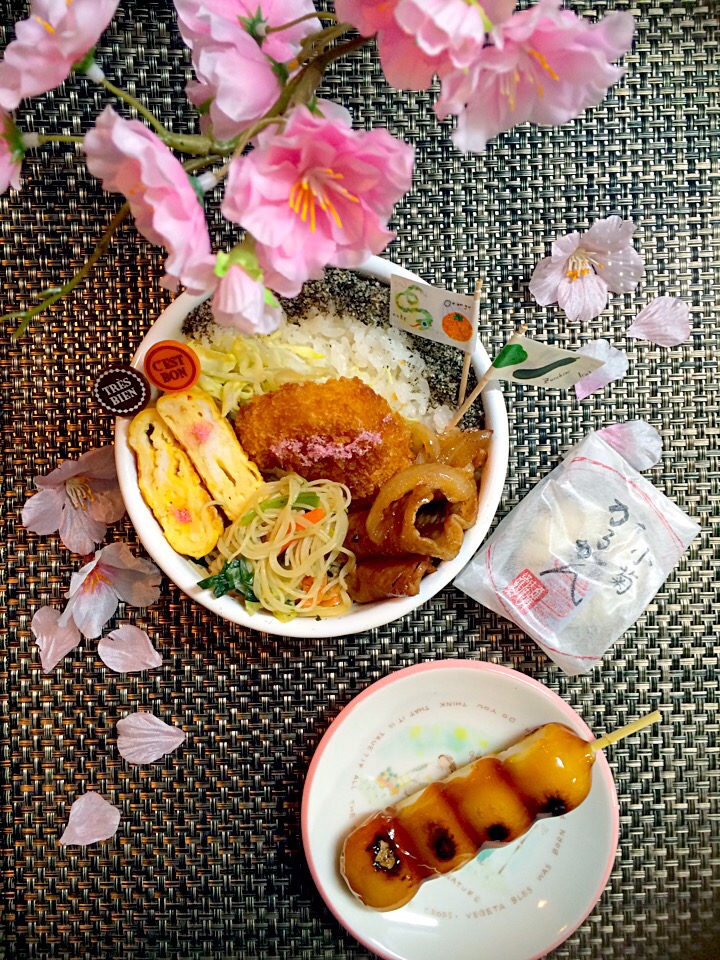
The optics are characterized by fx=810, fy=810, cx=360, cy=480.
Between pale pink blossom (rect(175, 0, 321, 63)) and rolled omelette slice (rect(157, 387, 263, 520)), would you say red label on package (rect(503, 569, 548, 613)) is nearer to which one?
rolled omelette slice (rect(157, 387, 263, 520))

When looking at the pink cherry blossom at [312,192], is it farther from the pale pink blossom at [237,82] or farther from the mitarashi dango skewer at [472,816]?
the mitarashi dango skewer at [472,816]

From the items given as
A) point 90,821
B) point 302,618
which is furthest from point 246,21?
point 90,821

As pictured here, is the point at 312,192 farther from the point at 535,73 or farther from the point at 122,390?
the point at 122,390

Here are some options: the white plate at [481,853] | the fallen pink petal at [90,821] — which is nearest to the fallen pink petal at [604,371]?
the white plate at [481,853]

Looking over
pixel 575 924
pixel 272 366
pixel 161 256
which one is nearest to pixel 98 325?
pixel 161 256

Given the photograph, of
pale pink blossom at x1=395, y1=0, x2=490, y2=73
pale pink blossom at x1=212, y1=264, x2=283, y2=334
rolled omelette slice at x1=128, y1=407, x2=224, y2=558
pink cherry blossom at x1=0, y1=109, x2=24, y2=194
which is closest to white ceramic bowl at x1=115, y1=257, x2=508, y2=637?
rolled omelette slice at x1=128, y1=407, x2=224, y2=558

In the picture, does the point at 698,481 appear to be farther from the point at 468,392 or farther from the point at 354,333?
the point at 354,333
